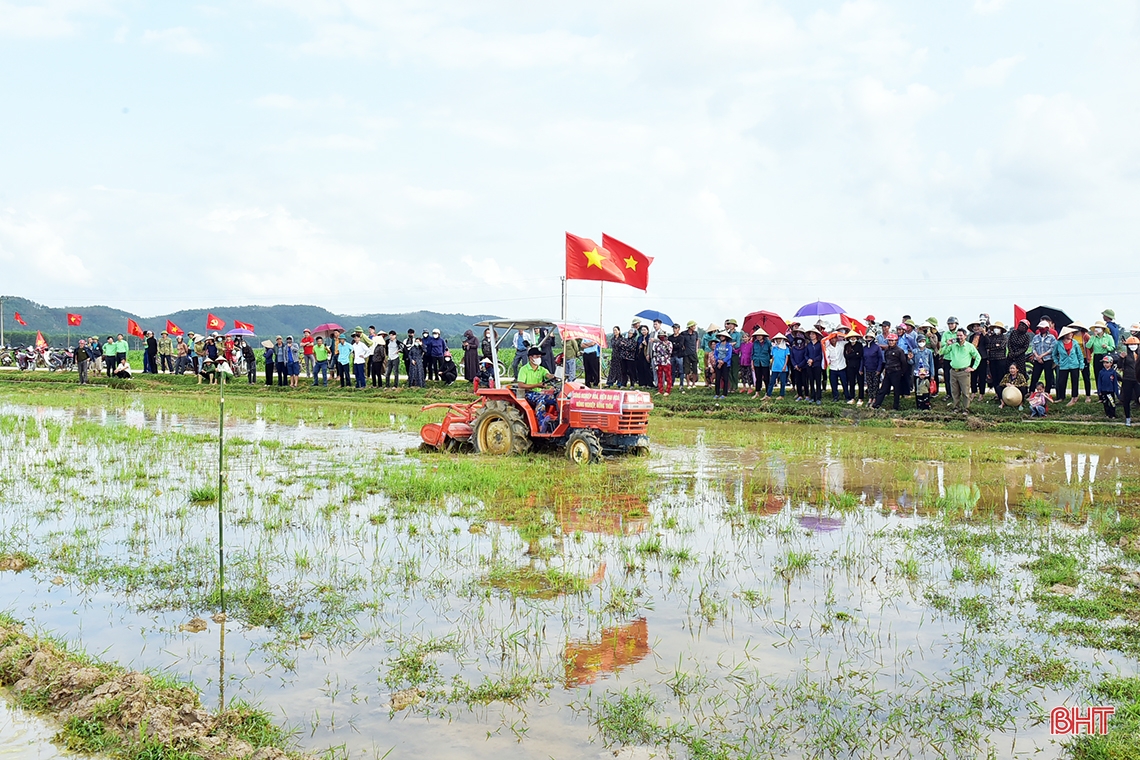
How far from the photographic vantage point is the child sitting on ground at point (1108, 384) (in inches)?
744

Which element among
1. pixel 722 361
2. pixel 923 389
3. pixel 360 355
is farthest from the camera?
pixel 360 355

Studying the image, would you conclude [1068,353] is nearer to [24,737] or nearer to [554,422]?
[554,422]

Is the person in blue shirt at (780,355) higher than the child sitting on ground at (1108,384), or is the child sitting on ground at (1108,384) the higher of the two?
the person in blue shirt at (780,355)

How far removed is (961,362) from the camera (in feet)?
66.0

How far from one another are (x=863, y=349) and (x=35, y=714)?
62.9 ft

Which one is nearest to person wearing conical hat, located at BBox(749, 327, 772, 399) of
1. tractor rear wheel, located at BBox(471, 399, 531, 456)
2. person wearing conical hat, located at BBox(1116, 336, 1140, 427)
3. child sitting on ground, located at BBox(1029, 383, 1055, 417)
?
child sitting on ground, located at BBox(1029, 383, 1055, 417)

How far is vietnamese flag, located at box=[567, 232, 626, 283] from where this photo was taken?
1405cm

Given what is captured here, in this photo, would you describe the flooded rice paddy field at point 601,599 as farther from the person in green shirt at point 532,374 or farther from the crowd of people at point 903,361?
the crowd of people at point 903,361

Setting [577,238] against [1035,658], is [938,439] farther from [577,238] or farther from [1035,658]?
[1035,658]

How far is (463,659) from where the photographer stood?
588cm

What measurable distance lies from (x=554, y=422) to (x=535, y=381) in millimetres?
732

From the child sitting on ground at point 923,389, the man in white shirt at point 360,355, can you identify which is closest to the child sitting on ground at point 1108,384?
the child sitting on ground at point 923,389
